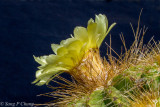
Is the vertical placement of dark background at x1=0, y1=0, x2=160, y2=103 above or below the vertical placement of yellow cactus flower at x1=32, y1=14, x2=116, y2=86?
above

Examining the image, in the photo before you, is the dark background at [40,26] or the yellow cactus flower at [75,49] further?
the dark background at [40,26]

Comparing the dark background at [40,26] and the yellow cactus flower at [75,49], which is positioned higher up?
the dark background at [40,26]

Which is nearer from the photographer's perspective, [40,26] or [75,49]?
[75,49]

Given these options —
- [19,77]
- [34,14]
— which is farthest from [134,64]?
[34,14]

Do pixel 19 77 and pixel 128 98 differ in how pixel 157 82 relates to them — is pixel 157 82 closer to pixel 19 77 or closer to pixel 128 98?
pixel 128 98

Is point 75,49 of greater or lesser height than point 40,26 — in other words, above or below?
below
